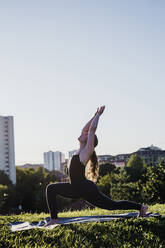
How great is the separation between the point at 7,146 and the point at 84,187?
80.3m

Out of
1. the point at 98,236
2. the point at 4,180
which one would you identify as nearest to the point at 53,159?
the point at 4,180

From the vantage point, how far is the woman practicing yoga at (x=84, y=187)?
585cm

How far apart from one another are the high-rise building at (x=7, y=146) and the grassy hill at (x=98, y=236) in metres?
74.4

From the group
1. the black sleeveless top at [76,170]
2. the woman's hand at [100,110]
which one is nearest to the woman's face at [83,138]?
the black sleeveless top at [76,170]

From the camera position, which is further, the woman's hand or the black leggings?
the woman's hand

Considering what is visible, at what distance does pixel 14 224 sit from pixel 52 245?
78.3 inches

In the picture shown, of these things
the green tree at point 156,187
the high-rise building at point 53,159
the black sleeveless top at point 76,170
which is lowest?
the high-rise building at point 53,159

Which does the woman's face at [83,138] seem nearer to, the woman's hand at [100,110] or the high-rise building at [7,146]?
the woman's hand at [100,110]

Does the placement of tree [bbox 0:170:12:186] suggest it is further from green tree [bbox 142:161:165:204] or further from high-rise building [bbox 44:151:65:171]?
high-rise building [bbox 44:151:65:171]

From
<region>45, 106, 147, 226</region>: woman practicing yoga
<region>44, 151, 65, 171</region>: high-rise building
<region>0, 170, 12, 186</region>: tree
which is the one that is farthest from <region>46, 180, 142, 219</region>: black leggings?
<region>44, 151, 65, 171</region>: high-rise building

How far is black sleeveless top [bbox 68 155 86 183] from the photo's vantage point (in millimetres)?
6008

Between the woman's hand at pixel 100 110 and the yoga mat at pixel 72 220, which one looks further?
the woman's hand at pixel 100 110

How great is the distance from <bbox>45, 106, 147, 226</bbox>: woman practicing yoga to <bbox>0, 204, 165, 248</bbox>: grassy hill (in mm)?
395

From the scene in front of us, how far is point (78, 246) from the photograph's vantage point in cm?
440
